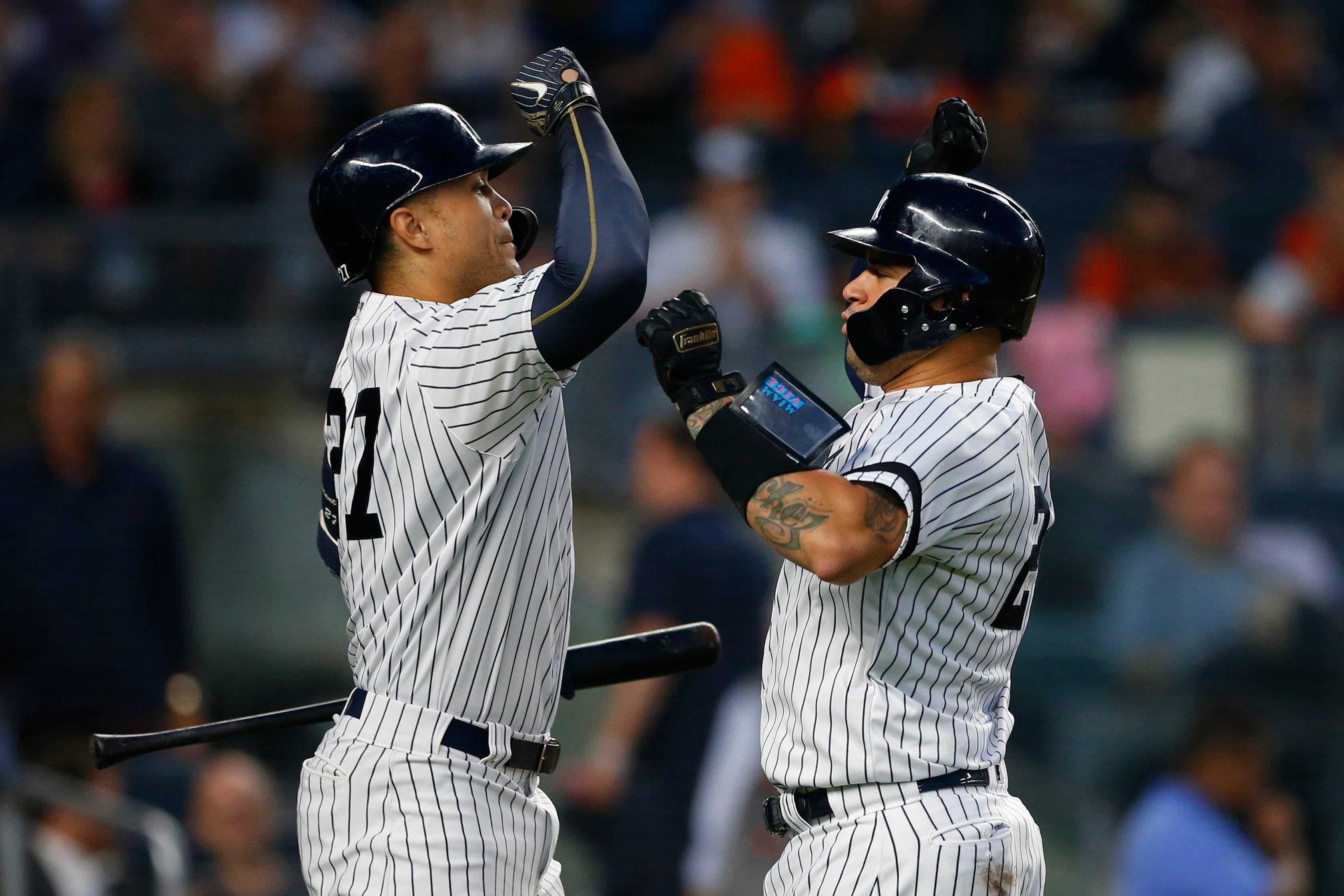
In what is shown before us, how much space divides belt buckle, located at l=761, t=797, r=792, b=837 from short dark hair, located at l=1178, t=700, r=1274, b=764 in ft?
9.90

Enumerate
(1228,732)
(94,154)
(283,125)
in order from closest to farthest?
1. (1228,732)
2. (94,154)
3. (283,125)

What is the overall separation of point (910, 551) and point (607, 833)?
11.8 feet

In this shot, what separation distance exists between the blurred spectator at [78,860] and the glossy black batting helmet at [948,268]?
354 cm

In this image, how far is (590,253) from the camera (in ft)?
9.19

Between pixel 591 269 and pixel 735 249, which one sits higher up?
pixel 591 269

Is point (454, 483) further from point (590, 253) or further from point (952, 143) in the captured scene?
point (952, 143)

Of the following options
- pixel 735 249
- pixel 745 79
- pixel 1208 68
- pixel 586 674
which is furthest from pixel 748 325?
pixel 586 674

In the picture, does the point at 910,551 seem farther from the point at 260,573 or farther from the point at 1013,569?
the point at 260,573

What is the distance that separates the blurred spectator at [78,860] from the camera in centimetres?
552

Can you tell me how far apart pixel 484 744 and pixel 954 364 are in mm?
993

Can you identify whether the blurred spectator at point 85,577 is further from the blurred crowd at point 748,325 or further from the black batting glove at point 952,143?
→ the black batting glove at point 952,143

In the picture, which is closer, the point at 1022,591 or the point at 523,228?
the point at 1022,591

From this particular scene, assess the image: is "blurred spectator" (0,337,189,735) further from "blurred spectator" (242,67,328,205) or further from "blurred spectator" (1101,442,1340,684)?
"blurred spectator" (1101,442,1340,684)

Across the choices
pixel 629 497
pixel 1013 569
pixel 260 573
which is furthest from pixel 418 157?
pixel 260 573
